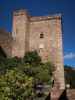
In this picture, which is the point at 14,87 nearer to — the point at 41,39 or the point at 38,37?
the point at 41,39

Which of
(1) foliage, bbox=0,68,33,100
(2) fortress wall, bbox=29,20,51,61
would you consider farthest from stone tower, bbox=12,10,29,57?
(1) foliage, bbox=0,68,33,100

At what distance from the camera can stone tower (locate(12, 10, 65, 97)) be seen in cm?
4128

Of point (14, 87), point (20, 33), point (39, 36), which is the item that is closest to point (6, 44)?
point (20, 33)

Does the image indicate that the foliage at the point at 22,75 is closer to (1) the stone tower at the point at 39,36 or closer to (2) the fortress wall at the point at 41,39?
(2) the fortress wall at the point at 41,39

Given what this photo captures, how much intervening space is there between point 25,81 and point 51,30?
18.6 meters

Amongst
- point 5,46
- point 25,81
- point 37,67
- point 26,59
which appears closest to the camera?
point 25,81

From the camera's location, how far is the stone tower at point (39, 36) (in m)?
41.3

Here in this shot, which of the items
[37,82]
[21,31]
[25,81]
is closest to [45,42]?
[21,31]

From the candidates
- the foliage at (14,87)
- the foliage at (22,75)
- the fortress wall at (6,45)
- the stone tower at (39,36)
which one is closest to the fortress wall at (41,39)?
the stone tower at (39,36)

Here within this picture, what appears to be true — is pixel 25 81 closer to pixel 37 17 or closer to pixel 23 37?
pixel 23 37

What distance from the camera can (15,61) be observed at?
38.3 metres

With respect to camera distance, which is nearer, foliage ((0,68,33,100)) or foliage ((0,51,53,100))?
foliage ((0,68,33,100))

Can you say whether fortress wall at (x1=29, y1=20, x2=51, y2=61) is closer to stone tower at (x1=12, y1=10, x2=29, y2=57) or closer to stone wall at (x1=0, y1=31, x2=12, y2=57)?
stone tower at (x1=12, y1=10, x2=29, y2=57)

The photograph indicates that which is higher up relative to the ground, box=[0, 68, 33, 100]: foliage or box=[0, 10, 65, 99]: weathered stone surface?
box=[0, 10, 65, 99]: weathered stone surface
